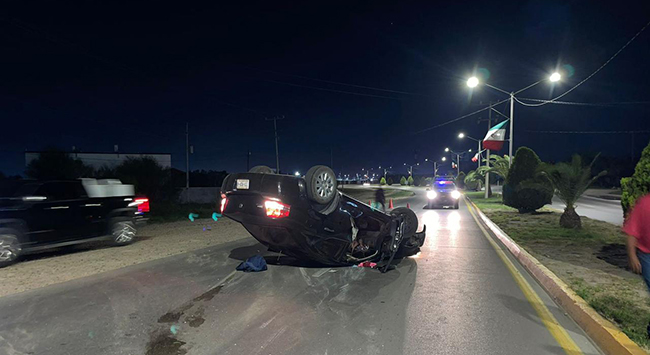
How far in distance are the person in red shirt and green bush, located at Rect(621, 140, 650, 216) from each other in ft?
13.7

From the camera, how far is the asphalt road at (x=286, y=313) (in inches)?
159

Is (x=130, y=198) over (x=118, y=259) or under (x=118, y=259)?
over

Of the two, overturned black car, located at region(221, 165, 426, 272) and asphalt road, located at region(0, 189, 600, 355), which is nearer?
asphalt road, located at region(0, 189, 600, 355)

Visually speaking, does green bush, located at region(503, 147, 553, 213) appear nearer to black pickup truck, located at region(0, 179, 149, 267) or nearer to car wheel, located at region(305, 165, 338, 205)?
car wheel, located at region(305, 165, 338, 205)

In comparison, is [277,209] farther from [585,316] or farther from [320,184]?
[585,316]

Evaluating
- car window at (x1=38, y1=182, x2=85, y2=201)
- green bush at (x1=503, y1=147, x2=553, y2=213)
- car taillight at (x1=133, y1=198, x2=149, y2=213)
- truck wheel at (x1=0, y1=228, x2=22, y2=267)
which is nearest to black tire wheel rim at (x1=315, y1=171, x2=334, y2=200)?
car window at (x1=38, y1=182, x2=85, y2=201)

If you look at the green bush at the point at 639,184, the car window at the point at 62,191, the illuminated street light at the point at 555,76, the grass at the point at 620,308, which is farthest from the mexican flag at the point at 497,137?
the car window at the point at 62,191

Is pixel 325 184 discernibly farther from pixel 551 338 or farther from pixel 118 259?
pixel 118 259

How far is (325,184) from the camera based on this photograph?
6.54 metres

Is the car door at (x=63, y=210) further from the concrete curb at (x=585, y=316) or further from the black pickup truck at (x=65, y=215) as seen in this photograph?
the concrete curb at (x=585, y=316)

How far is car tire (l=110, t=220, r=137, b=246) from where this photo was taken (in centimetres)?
987

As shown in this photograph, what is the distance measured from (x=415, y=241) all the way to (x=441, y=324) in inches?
167

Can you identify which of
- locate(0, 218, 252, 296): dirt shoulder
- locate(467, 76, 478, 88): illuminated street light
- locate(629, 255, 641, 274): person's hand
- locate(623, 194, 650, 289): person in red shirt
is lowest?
locate(0, 218, 252, 296): dirt shoulder

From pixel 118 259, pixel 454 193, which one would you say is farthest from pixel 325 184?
pixel 454 193
